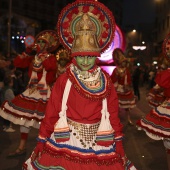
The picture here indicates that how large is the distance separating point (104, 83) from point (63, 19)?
0.89 meters

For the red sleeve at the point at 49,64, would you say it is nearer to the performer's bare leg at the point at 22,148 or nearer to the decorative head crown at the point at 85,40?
the performer's bare leg at the point at 22,148

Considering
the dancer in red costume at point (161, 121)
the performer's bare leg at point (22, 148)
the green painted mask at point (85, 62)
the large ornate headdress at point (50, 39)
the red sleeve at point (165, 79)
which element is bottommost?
the performer's bare leg at point (22, 148)

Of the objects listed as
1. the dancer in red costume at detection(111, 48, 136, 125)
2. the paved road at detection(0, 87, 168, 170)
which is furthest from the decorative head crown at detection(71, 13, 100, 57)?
the dancer in red costume at detection(111, 48, 136, 125)

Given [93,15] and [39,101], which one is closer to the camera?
[93,15]

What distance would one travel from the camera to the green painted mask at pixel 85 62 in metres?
3.48

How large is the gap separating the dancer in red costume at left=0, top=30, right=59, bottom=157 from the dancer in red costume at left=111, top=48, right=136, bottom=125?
10.4ft

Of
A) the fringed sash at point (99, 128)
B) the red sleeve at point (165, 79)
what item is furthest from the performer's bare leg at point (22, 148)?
the fringed sash at point (99, 128)

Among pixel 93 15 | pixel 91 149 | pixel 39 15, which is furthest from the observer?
pixel 39 15

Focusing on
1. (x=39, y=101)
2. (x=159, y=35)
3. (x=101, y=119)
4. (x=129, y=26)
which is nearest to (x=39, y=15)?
(x=159, y=35)

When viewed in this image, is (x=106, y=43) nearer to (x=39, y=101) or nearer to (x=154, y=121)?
(x=154, y=121)

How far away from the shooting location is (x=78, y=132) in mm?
3445

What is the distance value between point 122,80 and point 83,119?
6.27 metres

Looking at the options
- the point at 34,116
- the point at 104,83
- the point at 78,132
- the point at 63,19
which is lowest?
the point at 34,116

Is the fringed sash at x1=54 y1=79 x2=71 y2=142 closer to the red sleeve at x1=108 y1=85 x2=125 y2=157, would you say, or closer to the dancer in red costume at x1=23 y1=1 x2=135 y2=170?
the dancer in red costume at x1=23 y1=1 x2=135 y2=170
